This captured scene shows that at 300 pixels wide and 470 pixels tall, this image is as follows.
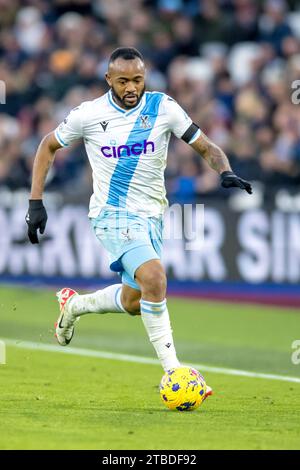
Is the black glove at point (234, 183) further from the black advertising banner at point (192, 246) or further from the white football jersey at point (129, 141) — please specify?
the black advertising banner at point (192, 246)

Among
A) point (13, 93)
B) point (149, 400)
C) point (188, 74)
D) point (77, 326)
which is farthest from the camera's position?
point (13, 93)

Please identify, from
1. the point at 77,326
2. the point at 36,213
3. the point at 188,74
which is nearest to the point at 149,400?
the point at 36,213

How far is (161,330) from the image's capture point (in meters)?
8.37

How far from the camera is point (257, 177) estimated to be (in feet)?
54.9

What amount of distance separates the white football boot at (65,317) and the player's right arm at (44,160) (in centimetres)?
107

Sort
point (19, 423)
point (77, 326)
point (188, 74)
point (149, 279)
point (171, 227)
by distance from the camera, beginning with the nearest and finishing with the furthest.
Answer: point (19, 423) < point (149, 279) < point (77, 326) < point (171, 227) < point (188, 74)

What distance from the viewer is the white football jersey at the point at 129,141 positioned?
28.6ft

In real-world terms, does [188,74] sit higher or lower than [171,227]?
higher

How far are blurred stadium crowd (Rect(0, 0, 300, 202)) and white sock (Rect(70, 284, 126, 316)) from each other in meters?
7.29

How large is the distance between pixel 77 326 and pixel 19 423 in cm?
727

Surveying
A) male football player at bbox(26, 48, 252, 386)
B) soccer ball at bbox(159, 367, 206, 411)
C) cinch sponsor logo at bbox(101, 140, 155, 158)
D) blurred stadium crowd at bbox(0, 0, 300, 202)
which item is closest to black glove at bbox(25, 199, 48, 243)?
male football player at bbox(26, 48, 252, 386)

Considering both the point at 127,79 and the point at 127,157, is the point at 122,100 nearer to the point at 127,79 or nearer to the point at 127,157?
the point at 127,79

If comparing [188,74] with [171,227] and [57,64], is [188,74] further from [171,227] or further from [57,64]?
[171,227]

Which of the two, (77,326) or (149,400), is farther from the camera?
(77,326)
